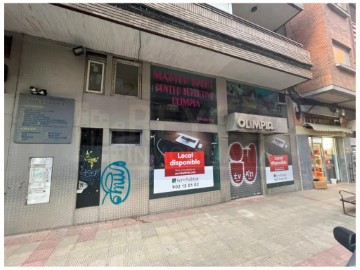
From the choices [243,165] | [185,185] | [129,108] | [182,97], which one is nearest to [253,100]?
[243,165]

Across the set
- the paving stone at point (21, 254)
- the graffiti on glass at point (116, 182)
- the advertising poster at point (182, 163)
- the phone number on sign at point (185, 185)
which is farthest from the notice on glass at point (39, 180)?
the phone number on sign at point (185, 185)

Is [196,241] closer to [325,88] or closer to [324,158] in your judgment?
[325,88]

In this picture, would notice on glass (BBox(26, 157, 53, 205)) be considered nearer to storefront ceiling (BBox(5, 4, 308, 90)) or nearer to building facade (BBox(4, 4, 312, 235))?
building facade (BBox(4, 4, 312, 235))

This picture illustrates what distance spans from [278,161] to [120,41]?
304 inches

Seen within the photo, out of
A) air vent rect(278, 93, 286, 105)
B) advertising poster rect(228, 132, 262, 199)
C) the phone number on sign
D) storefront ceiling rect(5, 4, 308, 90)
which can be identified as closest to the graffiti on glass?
the phone number on sign

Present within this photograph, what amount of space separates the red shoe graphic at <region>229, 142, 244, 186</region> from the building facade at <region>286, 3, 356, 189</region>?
369 centimetres

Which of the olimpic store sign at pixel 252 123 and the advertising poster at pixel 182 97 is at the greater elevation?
the advertising poster at pixel 182 97

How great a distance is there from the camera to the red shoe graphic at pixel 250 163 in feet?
23.0

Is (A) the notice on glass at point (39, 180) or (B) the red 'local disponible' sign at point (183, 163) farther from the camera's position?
(B) the red 'local disponible' sign at point (183, 163)

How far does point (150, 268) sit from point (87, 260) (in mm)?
1159

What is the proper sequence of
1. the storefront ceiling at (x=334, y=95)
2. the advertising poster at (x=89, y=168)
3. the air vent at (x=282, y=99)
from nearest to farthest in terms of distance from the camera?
the advertising poster at (x=89, y=168) < the storefront ceiling at (x=334, y=95) < the air vent at (x=282, y=99)

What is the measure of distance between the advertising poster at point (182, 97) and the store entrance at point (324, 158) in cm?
736

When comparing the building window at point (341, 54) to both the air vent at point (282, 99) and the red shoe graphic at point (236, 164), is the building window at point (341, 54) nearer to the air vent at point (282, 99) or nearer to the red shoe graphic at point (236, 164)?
the air vent at point (282, 99)

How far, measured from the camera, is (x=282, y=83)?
24.7 feet
